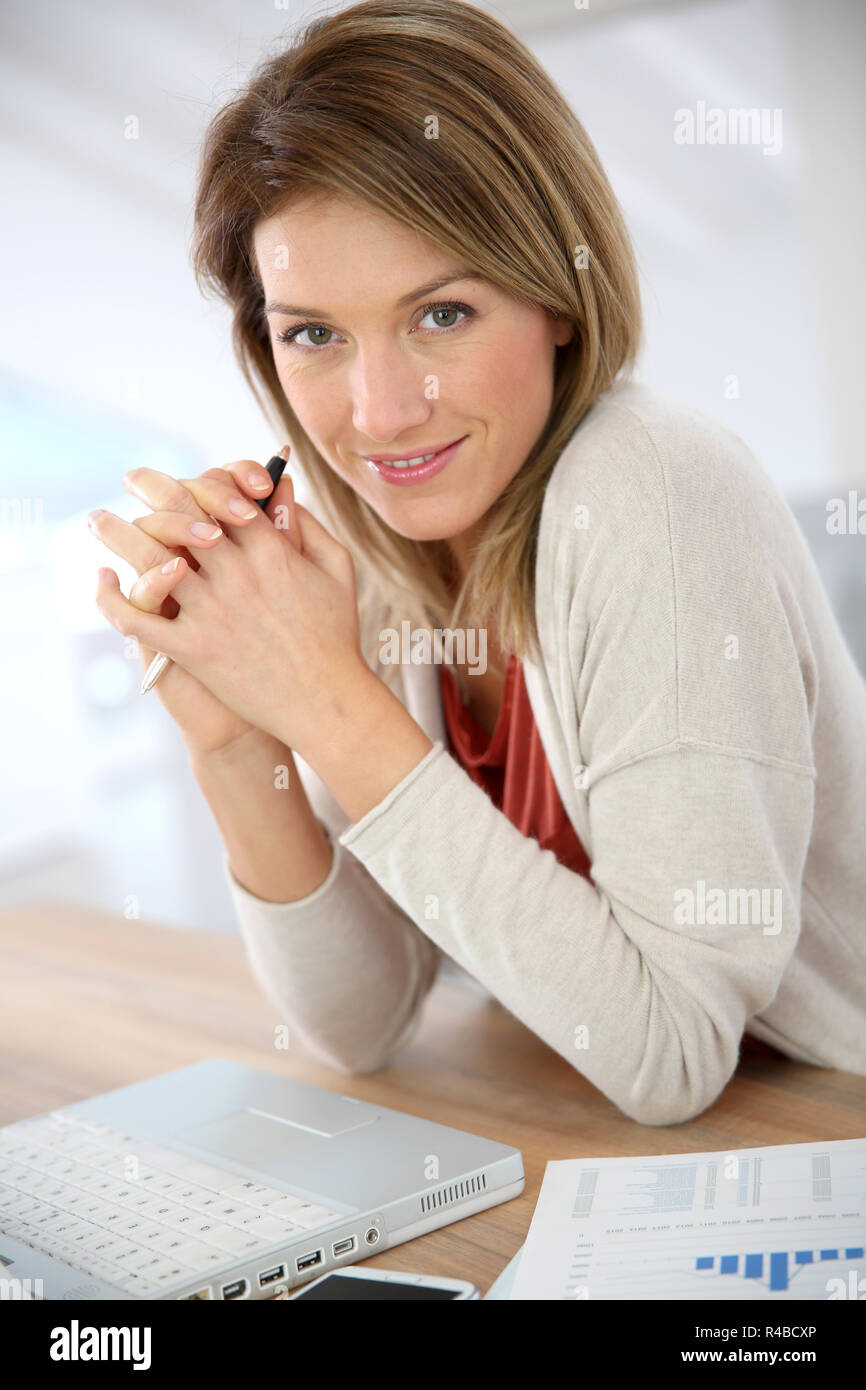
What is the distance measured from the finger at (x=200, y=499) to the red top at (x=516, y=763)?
0.90 ft

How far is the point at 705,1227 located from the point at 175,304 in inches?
119

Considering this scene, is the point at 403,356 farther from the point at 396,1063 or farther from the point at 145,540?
the point at 396,1063

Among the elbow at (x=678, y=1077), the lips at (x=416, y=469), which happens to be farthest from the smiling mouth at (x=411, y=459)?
the elbow at (x=678, y=1077)

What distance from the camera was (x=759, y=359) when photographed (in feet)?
9.36

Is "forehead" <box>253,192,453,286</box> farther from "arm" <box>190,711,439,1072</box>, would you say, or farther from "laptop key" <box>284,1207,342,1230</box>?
"laptop key" <box>284,1207,342,1230</box>

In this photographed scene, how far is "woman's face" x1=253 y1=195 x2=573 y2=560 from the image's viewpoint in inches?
33.3

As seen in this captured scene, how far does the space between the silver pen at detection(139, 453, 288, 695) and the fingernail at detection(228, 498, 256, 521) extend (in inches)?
1.4

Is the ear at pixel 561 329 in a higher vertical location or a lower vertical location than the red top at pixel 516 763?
higher

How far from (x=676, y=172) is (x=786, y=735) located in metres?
2.39

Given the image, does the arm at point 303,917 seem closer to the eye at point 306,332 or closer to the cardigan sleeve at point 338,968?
the cardigan sleeve at point 338,968

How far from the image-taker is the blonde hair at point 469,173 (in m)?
0.82
